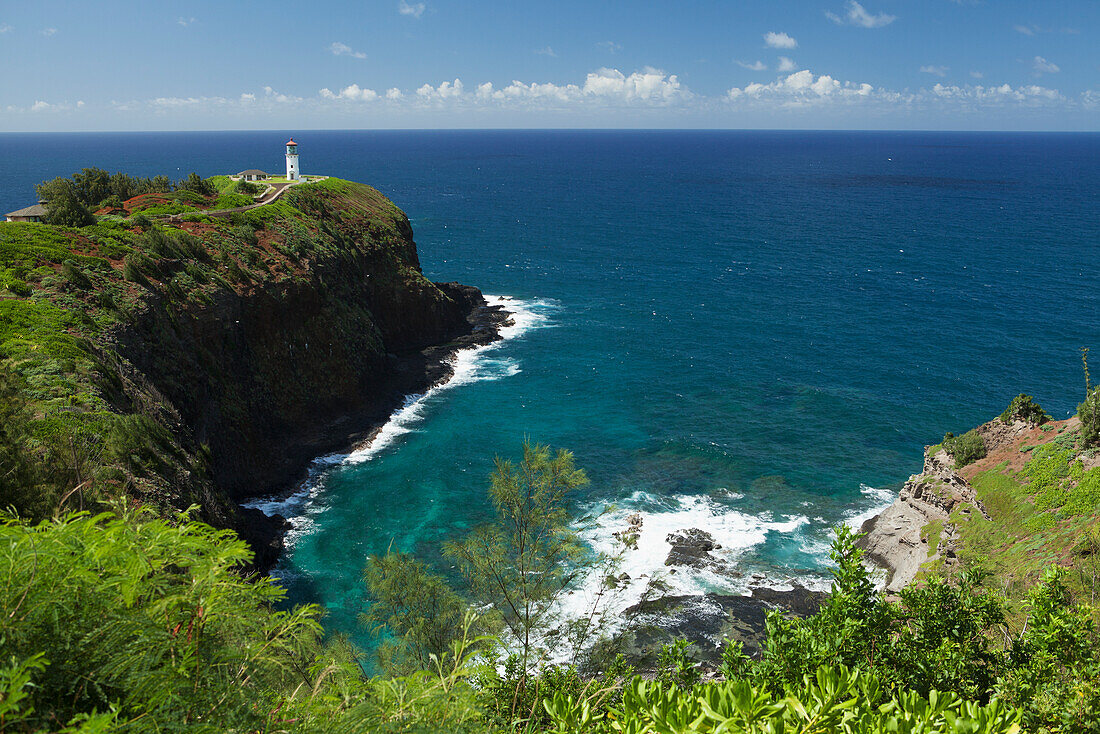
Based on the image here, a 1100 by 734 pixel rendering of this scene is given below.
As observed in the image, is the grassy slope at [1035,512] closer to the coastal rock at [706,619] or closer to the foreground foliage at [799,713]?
the coastal rock at [706,619]

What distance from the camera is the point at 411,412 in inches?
2228

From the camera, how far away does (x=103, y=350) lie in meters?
33.2

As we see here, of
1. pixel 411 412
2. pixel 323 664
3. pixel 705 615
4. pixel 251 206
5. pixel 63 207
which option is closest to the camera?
pixel 323 664

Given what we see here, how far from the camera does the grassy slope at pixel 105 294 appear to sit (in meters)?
24.8

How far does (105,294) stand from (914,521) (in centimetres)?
4780

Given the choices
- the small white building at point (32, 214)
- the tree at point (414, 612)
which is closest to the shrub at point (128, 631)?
the tree at point (414, 612)

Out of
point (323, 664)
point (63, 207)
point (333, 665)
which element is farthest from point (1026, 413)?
point (63, 207)

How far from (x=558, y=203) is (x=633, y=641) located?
15271 cm

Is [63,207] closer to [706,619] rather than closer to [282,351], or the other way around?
[282,351]

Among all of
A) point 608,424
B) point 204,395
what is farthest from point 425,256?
point 204,395

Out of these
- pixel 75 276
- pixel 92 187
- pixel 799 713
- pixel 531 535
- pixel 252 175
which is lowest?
pixel 531 535

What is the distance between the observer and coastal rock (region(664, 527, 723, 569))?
37.6 metres

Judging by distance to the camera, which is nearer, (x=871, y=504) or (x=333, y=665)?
(x=333, y=665)

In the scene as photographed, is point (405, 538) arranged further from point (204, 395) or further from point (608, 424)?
point (608, 424)
